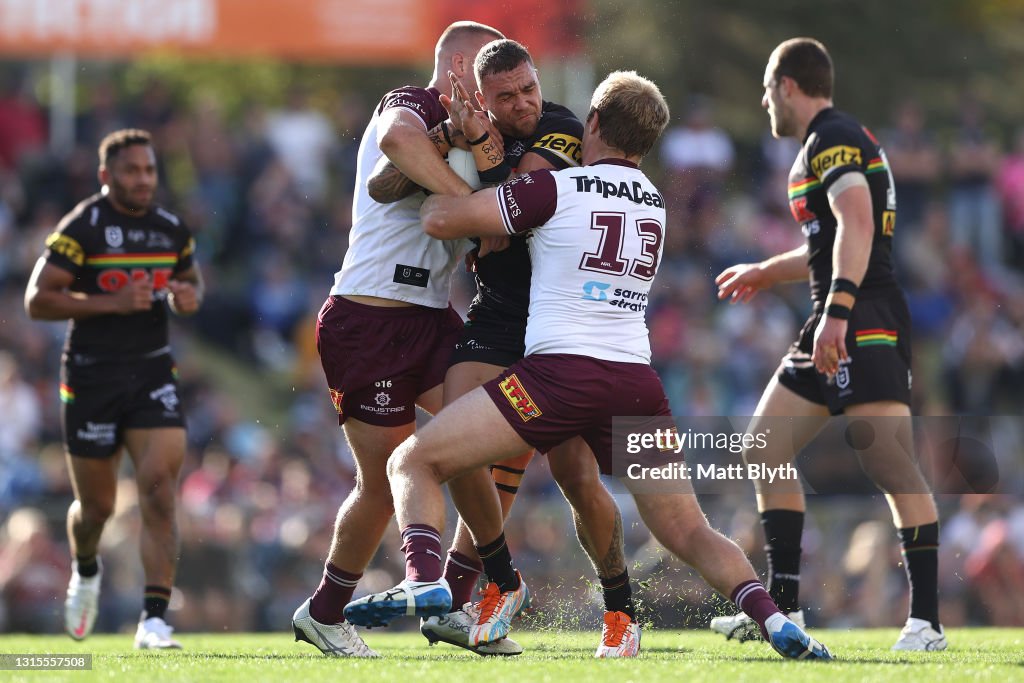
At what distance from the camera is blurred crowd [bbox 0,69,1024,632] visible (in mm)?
12180

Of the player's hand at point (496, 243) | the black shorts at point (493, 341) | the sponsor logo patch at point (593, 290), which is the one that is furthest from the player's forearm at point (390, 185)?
the sponsor logo patch at point (593, 290)

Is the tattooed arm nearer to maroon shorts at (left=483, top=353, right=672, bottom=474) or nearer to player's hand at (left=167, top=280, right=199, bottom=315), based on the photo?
maroon shorts at (left=483, top=353, right=672, bottom=474)

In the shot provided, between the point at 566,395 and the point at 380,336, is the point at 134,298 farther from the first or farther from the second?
the point at 566,395

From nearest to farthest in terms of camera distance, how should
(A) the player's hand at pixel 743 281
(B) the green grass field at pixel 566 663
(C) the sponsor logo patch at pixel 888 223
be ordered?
(B) the green grass field at pixel 566 663 → (C) the sponsor logo patch at pixel 888 223 → (A) the player's hand at pixel 743 281

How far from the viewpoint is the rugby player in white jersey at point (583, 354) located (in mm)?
5965

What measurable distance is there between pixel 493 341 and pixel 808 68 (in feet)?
7.53

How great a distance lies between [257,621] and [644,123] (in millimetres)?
7680

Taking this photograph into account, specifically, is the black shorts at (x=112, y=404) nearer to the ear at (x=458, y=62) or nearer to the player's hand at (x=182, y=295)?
the player's hand at (x=182, y=295)

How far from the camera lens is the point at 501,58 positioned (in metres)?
6.31

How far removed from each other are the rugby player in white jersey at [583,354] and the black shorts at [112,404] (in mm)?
2993

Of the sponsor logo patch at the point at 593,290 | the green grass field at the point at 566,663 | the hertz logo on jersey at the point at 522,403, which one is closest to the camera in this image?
the green grass field at the point at 566,663

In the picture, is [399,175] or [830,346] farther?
[830,346]

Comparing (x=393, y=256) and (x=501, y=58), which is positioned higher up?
(x=501, y=58)

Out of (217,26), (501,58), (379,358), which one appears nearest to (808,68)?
(501,58)
